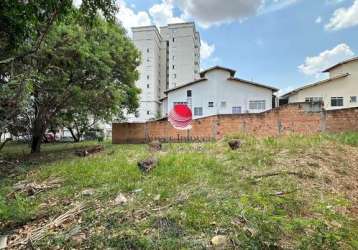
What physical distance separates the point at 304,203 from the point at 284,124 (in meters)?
8.26

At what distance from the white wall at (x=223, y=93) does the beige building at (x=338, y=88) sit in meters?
2.78

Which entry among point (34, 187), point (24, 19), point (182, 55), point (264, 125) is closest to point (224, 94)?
point (264, 125)

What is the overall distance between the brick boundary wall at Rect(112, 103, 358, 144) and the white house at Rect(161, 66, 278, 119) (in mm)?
8123

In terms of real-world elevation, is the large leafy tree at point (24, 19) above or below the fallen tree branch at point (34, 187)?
above

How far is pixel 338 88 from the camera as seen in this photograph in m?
18.4

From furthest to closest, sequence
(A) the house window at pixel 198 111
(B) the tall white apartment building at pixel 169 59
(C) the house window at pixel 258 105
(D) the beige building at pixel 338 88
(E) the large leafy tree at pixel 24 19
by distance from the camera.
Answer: (B) the tall white apartment building at pixel 169 59
(A) the house window at pixel 198 111
(C) the house window at pixel 258 105
(D) the beige building at pixel 338 88
(E) the large leafy tree at pixel 24 19

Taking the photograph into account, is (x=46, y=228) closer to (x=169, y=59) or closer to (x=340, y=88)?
(x=340, y=88)

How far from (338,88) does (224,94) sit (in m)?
7.84

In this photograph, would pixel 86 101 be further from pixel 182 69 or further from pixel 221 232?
pixel 182 69

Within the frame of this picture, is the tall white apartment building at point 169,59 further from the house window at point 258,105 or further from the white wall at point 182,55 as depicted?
the house window at point 258,105

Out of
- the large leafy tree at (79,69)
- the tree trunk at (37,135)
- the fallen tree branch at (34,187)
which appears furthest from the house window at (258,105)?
the fallen tree branch at (34,187)

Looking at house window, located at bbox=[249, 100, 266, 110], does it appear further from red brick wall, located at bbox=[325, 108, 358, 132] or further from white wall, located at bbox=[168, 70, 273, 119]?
red brick wall, located at bbox=[325, 108, 358, 132]

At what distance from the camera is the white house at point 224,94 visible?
805 inches

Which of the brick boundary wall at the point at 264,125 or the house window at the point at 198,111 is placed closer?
the brick boundary wall at the point at 264,125
